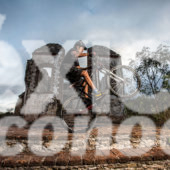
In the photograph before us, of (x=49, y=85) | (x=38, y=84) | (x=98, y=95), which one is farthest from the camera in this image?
(x=38, y=84)

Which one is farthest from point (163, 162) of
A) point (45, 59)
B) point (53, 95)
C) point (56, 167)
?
point (45, 59)

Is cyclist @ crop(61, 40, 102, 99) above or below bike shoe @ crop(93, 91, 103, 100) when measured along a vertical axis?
above

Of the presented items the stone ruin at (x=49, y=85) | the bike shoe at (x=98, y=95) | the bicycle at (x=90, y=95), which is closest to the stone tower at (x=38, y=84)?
the stone ruin at (x=49, y=85)

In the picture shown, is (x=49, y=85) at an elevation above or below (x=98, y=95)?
above

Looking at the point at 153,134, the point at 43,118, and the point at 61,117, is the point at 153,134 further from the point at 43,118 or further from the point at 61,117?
the point at 43,118

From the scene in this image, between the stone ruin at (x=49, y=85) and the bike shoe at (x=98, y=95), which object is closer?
the bike shoe at (x=98, y=95)

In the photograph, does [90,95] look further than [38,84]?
No

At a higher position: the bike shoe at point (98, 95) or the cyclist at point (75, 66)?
the cyclist at point (75, 66)

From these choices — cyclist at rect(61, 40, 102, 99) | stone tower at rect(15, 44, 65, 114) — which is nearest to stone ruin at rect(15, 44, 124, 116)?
stone tower at rect(15, 44, 65, 114)

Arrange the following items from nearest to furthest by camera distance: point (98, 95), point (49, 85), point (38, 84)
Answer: point (98, 95)
point (49, 85)
point (38, 84)

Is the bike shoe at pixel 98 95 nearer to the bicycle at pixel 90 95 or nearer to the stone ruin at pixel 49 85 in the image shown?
the bicycle at pixel 90 95

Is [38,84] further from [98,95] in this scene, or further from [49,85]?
[98,95]

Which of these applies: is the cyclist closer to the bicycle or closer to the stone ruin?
the bicycle

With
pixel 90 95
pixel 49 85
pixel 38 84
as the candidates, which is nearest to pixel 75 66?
pixel 90 95
